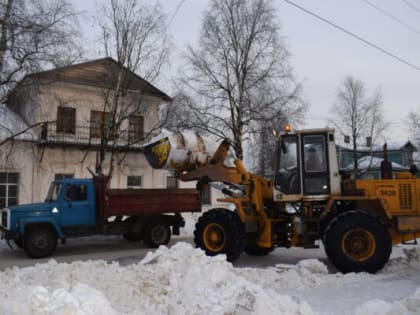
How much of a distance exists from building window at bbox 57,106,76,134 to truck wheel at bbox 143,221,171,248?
325 inches

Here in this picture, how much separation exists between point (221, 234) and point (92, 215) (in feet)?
16.3

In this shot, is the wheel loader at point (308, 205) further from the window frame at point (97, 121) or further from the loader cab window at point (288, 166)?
the window frame at point (97, 121)

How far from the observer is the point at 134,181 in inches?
864

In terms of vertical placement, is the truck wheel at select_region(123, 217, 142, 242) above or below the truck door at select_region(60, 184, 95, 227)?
below

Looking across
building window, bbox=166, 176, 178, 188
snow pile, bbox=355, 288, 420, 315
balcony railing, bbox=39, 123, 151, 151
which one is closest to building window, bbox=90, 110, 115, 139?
balcony railing, bbox=39, 123, 151, 151

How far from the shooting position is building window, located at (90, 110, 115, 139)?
18766 millimetres

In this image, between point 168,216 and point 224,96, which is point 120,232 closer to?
point 168,216

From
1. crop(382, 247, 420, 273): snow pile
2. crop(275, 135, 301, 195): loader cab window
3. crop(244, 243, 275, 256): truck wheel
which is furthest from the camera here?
crop(244, 243, 275, 256): truck wheel

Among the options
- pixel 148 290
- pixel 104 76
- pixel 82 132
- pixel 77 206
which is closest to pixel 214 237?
pixel 148 290

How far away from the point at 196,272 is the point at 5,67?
990cm

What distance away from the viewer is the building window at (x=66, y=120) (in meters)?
19.9

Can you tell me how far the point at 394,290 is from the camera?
732cm

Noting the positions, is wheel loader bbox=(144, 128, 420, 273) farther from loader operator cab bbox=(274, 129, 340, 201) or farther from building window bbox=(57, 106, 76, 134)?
building window bbox=(57, 106, 76, 134)

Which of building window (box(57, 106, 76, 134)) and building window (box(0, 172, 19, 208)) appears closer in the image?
building window (box(0, 172, 19, 208))
